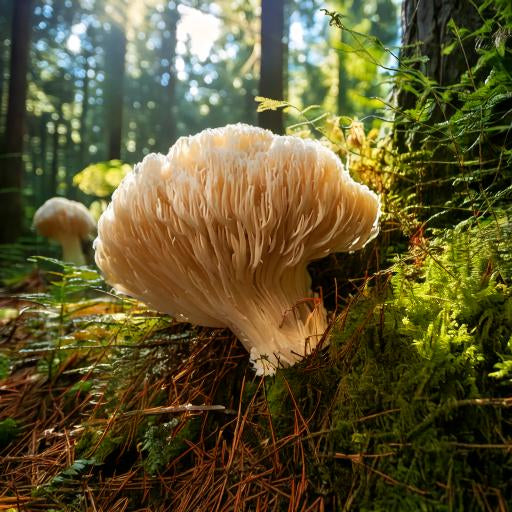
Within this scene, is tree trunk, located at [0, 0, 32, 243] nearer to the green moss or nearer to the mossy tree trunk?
the green moss

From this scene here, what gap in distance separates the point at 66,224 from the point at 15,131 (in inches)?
180

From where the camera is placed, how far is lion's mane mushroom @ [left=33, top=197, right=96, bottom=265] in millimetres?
7027

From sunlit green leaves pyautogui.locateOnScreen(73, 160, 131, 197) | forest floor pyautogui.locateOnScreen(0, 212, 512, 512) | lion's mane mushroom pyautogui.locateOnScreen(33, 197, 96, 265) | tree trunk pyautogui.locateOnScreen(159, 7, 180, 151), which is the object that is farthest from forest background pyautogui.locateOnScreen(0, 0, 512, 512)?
tree trunk pyautogui.locateOnScreen(159, 7, 180, 151)

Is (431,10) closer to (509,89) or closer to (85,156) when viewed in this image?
(509,89)

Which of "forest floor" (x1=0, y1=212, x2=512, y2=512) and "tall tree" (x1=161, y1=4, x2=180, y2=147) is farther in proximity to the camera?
"tall tree" (x1=161, y1=4, x2=180, y2=147)

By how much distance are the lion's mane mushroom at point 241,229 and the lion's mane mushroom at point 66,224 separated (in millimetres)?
5477

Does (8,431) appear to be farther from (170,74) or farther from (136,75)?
(136,75)

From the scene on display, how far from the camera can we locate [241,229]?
6.41ft

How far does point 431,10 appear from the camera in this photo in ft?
Result: 8.94

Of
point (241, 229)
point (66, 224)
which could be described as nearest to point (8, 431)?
point (241, 229)

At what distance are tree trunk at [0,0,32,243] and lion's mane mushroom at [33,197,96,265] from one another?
245 centimetres

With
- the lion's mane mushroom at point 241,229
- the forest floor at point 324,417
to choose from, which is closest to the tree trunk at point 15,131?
the forest floor at point 324,417

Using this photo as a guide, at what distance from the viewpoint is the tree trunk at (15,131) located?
9242mm

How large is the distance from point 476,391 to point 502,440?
0.16 meters
